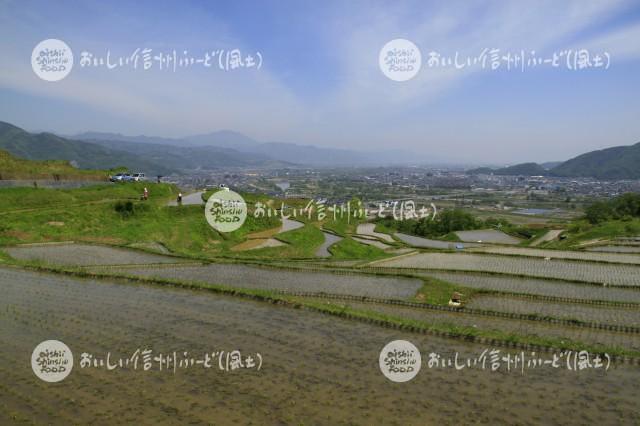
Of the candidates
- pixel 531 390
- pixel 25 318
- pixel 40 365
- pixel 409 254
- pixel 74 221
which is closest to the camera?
pixel 531 390

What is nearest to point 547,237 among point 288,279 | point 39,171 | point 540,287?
point 540,287

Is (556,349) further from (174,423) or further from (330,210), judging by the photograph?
(330,210)

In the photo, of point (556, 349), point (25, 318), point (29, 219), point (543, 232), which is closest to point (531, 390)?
point (556, 349)

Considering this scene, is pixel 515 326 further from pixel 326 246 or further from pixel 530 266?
pixel 326 246

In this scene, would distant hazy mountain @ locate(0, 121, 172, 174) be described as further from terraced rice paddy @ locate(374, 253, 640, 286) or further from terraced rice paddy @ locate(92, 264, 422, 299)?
terraced rice paddy @ locate(374, 253, 640, 286)

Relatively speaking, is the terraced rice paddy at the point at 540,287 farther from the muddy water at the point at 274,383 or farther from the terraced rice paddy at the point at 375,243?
the terraced rice paddy at the point at 375,243

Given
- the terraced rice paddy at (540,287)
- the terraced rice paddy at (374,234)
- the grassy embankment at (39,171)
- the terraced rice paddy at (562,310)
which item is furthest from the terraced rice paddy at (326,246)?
the grassy embankment at (39,171)

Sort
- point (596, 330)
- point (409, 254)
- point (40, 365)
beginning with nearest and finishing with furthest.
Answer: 1. point (40, 365)
2. point (596, 330)
3. point (409, 254)

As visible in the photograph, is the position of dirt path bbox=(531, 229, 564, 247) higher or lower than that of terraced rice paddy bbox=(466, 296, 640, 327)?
lower

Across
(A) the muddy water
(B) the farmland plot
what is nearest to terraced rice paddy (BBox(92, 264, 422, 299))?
(A) the muddy water
